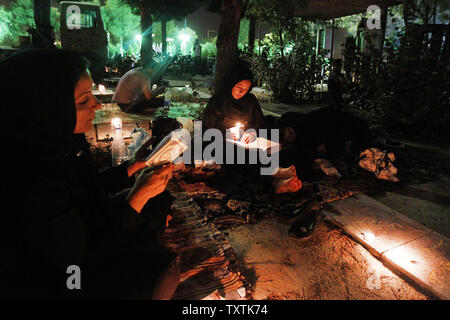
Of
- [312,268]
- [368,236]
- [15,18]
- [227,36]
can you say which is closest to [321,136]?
[368,236]

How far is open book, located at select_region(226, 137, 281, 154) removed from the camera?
12.2 ft

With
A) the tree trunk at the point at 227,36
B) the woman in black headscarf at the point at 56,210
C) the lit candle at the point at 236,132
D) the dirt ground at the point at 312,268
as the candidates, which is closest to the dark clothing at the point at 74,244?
the woman in black headscarf at the point at 56,210

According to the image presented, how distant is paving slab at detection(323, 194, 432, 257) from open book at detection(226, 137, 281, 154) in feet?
3.06

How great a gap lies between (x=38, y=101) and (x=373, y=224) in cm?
291

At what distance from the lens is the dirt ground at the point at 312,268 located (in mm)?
2082

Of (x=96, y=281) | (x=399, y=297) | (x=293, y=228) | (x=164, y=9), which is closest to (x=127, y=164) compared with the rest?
(x=96, y=281)

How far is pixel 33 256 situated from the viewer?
1.18 m

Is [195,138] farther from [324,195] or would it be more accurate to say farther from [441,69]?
[441,69]

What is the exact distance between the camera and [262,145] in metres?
3.81

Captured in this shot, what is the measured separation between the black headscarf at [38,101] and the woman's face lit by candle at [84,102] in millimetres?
95

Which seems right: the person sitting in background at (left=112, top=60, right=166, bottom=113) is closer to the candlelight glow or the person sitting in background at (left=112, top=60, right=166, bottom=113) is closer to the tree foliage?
the candlelight glow

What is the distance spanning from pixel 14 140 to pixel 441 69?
6.75 m

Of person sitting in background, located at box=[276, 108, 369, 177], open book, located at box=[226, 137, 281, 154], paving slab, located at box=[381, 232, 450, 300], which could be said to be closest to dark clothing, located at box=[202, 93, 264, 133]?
open book, located at box=[226, 137, 281, 154]

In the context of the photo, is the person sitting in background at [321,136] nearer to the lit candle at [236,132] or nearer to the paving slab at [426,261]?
the lit candle at [236,132]
